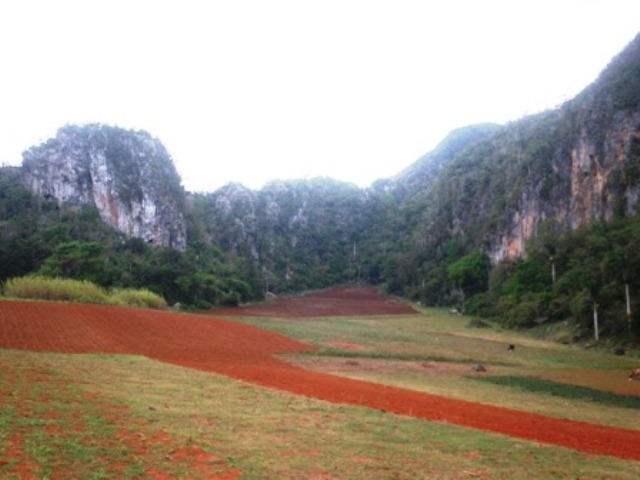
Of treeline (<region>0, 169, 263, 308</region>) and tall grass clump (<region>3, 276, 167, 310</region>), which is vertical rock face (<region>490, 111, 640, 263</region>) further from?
tall grass clump (<region>3, 276, 167, 310</region>)

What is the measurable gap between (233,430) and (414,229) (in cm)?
14315

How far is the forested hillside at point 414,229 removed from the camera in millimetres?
60562

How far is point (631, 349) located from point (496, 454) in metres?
35.6

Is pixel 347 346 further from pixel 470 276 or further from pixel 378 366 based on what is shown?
pixel 470 276

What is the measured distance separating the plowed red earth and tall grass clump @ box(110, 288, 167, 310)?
28.6 feet

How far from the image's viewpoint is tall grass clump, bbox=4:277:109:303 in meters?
45.3

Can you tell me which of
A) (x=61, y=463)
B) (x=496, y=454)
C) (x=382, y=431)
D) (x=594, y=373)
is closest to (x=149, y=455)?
(x=61, y=463)

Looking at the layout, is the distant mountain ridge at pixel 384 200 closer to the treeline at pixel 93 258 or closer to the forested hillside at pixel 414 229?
the forested hillside at pixel 414 229

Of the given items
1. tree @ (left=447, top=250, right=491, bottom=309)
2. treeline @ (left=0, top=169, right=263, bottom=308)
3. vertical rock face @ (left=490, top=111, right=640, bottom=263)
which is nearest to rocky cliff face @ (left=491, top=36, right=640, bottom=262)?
vertical rock face @ (left=490, top=111, right=640, bottom=263)

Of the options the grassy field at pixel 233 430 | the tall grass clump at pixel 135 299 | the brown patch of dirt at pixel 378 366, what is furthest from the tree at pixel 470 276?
the grassy field at pixel 233 430

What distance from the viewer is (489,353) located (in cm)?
3909

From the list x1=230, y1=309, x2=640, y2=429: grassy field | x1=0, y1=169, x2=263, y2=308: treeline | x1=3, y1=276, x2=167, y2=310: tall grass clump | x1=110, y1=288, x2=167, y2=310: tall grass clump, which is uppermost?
x1=0, y1=169, x2=263, y2=308: treeline

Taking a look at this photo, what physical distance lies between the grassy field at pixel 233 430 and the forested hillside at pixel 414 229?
1381 inches

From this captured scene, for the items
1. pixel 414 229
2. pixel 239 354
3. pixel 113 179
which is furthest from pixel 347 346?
pixel 414 229
